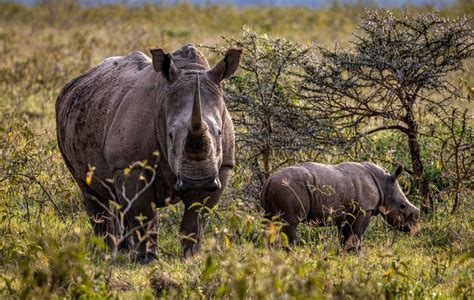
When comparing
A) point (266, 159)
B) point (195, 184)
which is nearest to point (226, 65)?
point (195, 184)

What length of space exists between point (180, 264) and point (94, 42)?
44.2ft

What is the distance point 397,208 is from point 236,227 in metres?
2.24

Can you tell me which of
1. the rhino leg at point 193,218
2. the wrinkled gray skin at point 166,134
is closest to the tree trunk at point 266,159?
the wrinkled gray skin at point 166,134

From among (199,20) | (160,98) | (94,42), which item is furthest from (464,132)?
(199,20)

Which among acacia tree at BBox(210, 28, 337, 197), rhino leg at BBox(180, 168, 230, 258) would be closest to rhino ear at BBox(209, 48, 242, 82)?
rhino leg at BBox(180, 168, 230, 258)

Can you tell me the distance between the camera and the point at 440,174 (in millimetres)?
10117

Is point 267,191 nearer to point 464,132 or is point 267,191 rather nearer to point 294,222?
point 294,222

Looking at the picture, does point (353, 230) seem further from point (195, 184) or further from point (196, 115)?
point (196, 115)

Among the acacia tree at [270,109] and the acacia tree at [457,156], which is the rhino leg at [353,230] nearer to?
the acacia tree at [270,109]

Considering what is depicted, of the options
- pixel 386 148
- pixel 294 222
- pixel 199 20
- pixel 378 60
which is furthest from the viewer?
pixel 199 20

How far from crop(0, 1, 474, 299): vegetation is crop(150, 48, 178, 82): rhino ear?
44.5 inches

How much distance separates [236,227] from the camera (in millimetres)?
7316

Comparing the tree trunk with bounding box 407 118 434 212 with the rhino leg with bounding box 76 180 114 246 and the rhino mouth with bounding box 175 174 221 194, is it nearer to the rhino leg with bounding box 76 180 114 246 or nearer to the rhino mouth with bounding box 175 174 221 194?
the rhino leg with bounding box 76 180 114 246

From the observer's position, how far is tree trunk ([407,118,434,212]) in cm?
977
